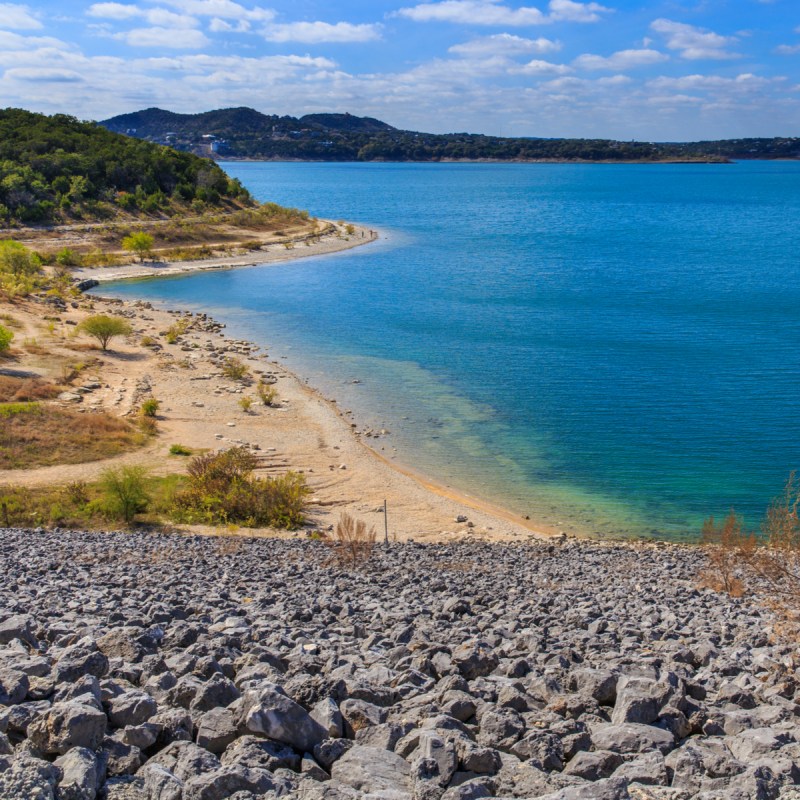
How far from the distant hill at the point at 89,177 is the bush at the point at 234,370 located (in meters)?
51.1

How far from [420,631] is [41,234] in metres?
76.4

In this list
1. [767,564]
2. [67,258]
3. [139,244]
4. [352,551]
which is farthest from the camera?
[139,244]

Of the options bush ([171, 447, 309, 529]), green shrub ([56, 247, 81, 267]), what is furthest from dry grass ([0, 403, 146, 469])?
green shrub ([56, 247, 81, 267])

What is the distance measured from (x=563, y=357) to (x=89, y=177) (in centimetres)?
6977

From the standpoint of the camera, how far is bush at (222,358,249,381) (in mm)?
37616

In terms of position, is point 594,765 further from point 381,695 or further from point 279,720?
point 279,720

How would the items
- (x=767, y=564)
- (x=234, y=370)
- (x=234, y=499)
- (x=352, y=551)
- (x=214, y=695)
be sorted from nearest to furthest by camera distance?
(x=214, y=695)
(x=767, y=564)
(x=352, y=551)
(x=234, y=499)
(x=234, y=370)

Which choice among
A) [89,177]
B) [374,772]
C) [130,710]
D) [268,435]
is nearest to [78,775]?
[130,710]

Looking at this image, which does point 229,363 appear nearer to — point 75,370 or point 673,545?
point 75,370

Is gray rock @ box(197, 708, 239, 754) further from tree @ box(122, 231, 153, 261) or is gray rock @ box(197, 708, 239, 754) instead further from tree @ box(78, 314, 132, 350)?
tree @ box(122, 231, 153, 261)

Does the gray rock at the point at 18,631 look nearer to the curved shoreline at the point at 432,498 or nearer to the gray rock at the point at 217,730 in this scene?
Result: the gray rock at the point at 217,730

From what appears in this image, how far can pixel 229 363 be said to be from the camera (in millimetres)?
39844

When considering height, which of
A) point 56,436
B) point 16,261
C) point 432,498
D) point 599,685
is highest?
point 16,261

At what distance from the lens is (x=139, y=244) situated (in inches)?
2985
